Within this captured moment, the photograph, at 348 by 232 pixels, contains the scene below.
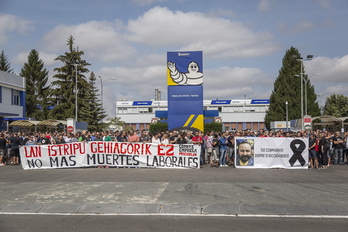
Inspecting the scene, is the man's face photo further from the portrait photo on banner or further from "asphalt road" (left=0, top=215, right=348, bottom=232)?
"asphalt road" (left=0, top=215, right=348, bottom=232)

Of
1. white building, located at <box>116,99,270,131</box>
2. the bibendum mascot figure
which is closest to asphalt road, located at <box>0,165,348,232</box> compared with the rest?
the bibendum mascot figure

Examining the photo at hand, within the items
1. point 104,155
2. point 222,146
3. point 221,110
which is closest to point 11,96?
point 104,155

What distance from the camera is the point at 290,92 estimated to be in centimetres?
6738

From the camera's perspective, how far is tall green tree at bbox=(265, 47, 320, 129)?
6712 cm

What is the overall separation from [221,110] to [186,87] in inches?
3136

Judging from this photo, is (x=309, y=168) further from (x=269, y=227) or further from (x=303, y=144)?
(x=269, y=227)

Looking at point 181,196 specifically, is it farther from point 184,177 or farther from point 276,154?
point 276,154

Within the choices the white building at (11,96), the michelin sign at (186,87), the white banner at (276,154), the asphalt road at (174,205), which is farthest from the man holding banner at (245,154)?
the white building at (11,96)

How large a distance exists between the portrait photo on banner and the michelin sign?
20.0m

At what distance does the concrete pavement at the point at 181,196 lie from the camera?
28.5 feet

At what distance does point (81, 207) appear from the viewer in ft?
29.6

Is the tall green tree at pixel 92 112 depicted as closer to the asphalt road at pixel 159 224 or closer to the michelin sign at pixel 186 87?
the michelin sign at pixel 186 87

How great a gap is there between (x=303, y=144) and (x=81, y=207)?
12332mm

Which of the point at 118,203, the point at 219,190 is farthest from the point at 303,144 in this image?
the point at 118,203
